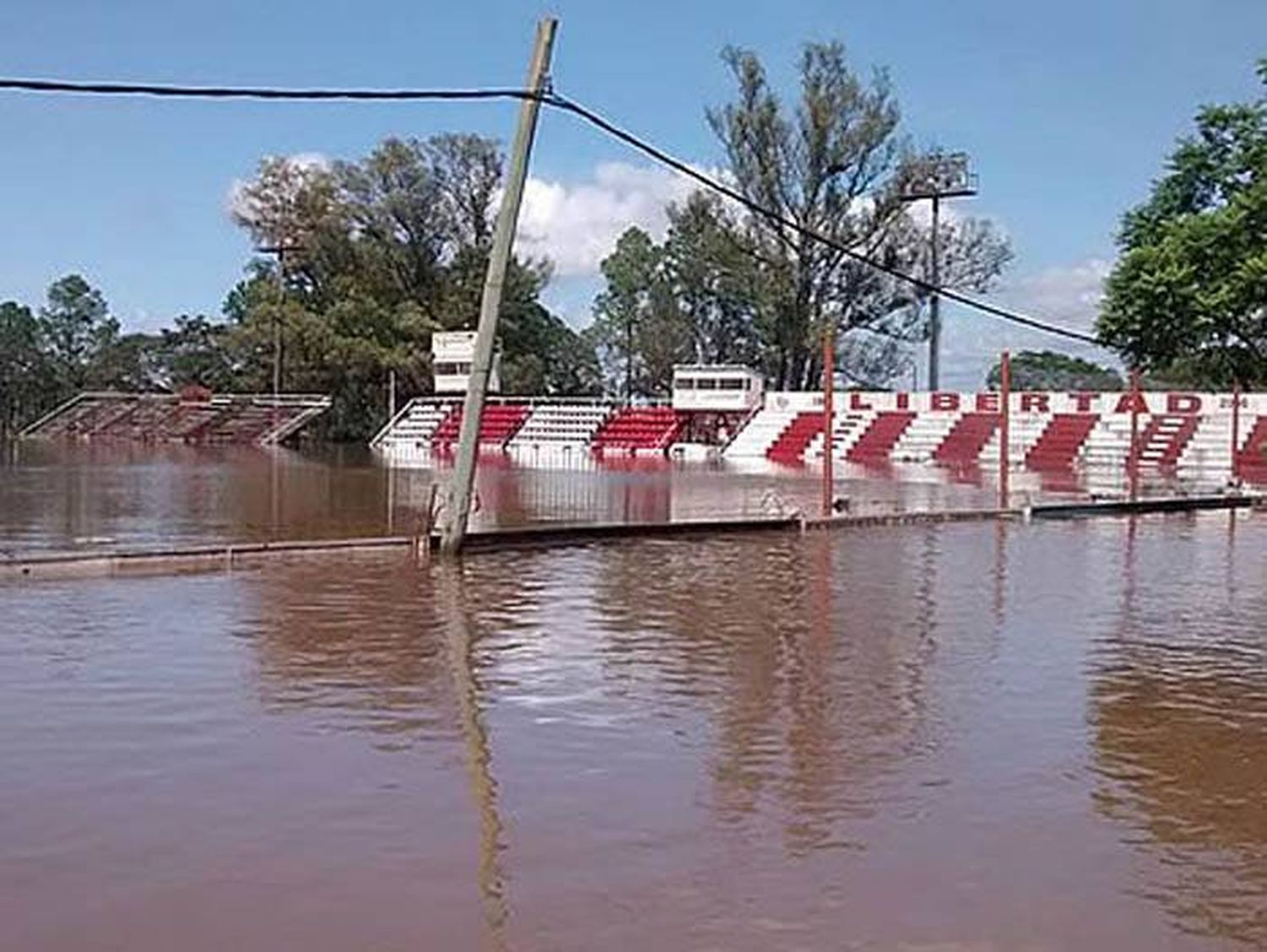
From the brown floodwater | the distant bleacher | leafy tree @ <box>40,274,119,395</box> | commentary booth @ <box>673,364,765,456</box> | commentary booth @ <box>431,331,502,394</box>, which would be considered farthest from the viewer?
leafy tree @ <box>40,274,119,395</box>

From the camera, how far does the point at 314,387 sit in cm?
6706

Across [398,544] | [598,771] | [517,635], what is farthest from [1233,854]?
[398,544]

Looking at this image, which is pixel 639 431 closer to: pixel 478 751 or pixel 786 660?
pixel 786 660

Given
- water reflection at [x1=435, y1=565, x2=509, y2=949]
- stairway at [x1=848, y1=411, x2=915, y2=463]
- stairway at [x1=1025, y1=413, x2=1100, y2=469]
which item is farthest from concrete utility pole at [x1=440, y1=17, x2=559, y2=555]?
stairway at [x1=848, y1=411, x2=915, y2=463]

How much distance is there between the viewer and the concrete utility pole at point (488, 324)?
1346 centimetres

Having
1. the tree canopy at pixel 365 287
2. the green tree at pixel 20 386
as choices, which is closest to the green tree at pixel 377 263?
the tree canopy at pixel 365 287

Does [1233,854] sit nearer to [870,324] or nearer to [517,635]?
[517,635]

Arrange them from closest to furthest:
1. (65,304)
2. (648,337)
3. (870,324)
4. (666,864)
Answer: (666,864), (870,324), (648,337), (65,304)

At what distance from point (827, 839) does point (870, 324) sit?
58.7 metres

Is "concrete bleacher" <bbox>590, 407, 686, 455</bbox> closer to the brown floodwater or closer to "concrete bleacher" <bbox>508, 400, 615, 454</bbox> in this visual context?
"concrete bleacher" <bbox>508, 400, 615, 454</bbox>

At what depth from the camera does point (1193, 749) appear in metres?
6.37

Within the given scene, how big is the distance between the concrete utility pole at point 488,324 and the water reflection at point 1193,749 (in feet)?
18.3

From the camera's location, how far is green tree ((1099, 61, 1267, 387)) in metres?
31.8

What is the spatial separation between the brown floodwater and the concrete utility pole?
1445mm
